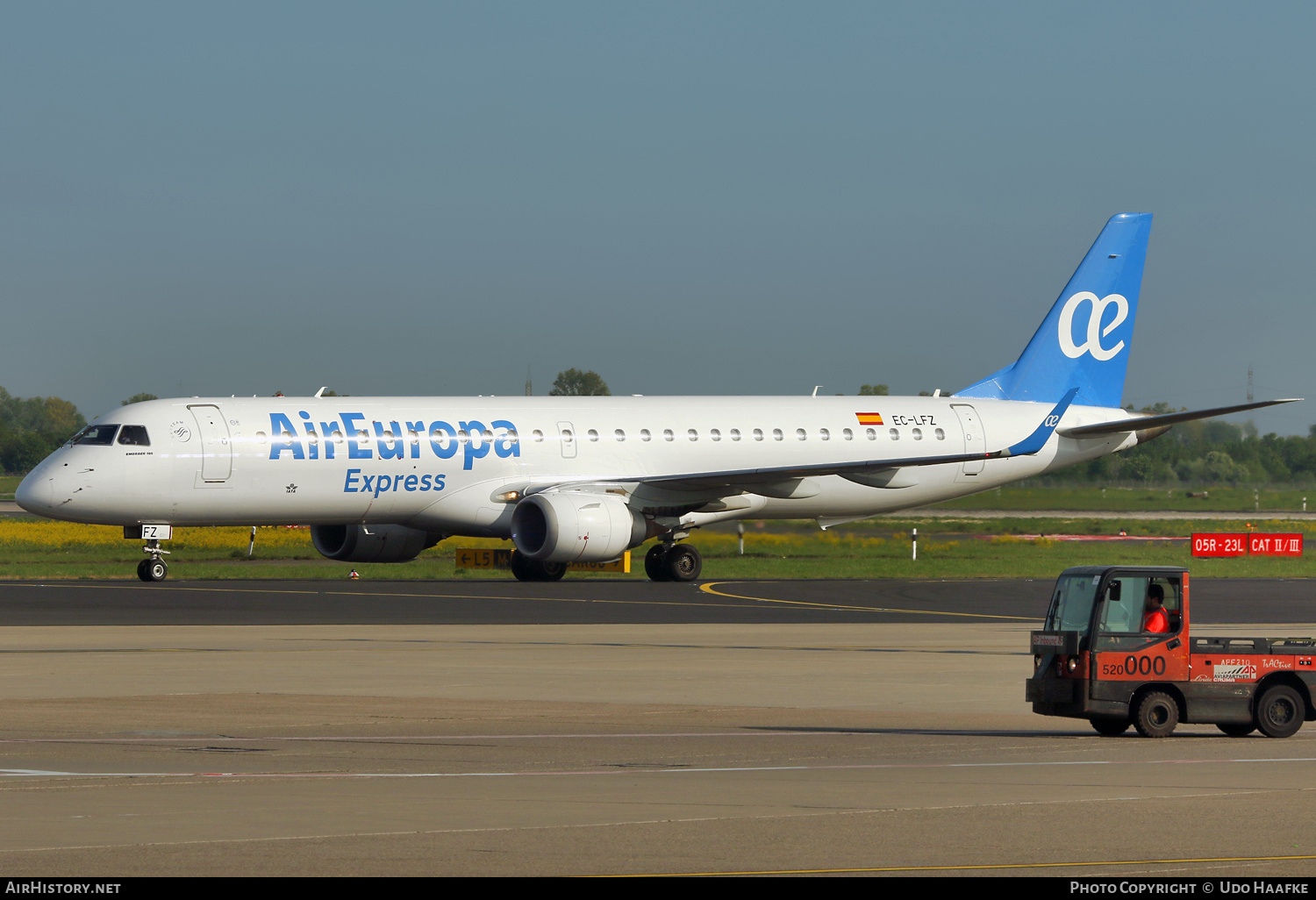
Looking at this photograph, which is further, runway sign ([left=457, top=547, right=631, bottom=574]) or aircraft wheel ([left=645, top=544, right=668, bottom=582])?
runway sign ([left=457, top=547, right=631, bottom=574])

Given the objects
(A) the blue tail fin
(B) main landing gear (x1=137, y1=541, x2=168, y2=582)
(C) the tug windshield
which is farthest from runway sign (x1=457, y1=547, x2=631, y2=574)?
(C) the tug windshield

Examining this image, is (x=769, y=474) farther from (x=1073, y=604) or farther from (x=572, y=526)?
(x=1073, y=604)

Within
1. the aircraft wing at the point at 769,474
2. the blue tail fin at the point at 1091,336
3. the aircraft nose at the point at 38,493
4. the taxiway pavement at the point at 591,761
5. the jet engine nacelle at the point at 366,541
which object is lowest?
the taxiway pavement at the point at 591,761

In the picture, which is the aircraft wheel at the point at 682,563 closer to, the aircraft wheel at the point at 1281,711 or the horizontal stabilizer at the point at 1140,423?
the horizontal stabilizer at the point at 1140,423

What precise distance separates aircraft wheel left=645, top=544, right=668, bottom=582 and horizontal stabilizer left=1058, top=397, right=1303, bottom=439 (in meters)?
12.7

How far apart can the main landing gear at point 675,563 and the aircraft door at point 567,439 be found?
324 centimetres

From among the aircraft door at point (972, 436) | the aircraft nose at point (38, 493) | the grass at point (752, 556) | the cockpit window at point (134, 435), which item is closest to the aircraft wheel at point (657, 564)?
the grass at point (752, 556)

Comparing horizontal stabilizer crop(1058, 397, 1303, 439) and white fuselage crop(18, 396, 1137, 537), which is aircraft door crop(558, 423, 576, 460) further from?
horizontal stabilizer crop(1058, 397, 1303, 439)

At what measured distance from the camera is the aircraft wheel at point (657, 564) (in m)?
43.8

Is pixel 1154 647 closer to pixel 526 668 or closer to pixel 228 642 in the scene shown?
pixel 526 668

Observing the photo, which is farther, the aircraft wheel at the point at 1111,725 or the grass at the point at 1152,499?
the grass at the point at 1152,499

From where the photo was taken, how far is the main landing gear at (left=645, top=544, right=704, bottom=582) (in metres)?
43.6

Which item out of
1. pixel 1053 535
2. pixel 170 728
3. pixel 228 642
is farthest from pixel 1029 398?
pixel 170 728

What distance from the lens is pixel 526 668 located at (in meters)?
22.9
